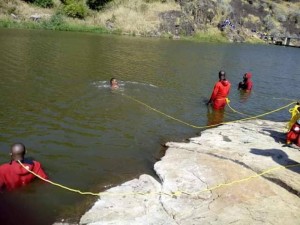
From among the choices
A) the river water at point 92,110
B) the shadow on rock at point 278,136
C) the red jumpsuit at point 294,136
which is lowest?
the river water at point 92,110

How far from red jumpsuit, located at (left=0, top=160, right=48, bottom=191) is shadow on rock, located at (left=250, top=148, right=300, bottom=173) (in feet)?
20.2

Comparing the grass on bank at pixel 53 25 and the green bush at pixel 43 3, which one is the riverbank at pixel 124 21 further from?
the green bush at pixel 43 3

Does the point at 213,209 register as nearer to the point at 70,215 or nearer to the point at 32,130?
the point at 70,215

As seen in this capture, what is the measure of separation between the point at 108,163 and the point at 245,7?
235ft

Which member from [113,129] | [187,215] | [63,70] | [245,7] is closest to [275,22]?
[245,7]

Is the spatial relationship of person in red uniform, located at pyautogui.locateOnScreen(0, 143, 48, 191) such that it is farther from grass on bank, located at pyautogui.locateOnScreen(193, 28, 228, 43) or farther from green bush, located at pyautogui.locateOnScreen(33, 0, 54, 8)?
grass on bank, located at pyautogui.locateOnScreen(193, 28, 228, 43)

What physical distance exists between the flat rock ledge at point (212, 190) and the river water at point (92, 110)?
81 centimetres

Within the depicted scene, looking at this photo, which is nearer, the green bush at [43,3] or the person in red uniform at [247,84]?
the person in red uniform at [247,84]

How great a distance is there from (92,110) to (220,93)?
5650 mm

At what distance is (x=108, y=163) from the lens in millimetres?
10953

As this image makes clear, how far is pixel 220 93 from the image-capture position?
17.2 metres

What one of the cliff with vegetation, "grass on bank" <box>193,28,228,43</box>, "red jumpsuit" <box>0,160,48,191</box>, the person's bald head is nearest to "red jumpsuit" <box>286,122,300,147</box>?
"red jumpsuit" <box>0,160,48,191</box>

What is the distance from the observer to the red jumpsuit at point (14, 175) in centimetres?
880

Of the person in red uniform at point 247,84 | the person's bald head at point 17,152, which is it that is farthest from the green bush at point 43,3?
the person's bald head at point 17,152
